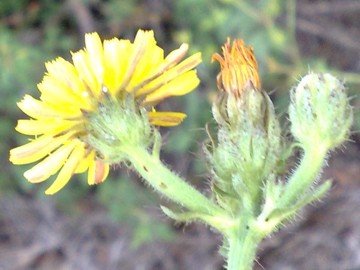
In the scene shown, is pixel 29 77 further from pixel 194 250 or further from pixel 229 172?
pixel 229 172

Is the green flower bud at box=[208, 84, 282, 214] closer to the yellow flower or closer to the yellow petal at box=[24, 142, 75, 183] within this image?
the yellow flower

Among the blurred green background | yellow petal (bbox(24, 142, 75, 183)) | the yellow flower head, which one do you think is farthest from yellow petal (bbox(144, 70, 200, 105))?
the blurred green background

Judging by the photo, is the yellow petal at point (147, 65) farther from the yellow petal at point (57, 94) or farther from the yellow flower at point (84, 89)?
the yellow petal at point (57, 94)

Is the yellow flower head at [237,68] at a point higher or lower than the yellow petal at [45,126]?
lower

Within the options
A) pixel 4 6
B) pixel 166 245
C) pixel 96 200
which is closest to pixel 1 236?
pixel 96 200

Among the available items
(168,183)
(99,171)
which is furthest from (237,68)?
(99,171)

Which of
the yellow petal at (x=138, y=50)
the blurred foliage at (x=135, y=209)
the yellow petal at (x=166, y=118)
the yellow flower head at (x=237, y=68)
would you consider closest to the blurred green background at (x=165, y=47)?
the blurred foliage at (x=135, y=209)
